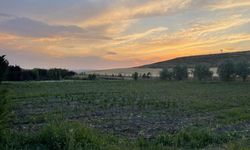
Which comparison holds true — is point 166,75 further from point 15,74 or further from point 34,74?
point 15,74

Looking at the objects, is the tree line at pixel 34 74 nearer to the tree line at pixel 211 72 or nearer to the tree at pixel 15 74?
the tree at pixel 15 74

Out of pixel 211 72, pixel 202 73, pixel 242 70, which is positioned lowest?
pixel 202 73

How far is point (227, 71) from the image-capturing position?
3219 inches

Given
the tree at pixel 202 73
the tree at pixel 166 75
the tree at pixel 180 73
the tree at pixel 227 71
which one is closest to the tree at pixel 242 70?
the tree at pixel 227 71

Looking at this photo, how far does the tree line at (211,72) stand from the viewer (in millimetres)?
81062

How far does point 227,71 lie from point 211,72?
8.03 meters

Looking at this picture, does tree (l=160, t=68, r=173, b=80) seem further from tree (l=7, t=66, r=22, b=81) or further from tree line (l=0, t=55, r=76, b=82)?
tree (l=7, t=66, r=22, b=81)

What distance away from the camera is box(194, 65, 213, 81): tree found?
88.9 metres

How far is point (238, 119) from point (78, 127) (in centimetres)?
1111

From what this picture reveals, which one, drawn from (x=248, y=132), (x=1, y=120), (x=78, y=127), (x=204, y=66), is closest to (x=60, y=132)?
(x=78, y=127)

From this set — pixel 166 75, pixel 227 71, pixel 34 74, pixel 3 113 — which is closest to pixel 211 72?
pixel 227 71

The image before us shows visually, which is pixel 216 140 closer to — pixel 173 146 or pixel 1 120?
pixel 173 146

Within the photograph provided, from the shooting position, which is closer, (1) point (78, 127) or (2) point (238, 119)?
(1) point (78, 127)

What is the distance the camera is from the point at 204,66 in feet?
294
